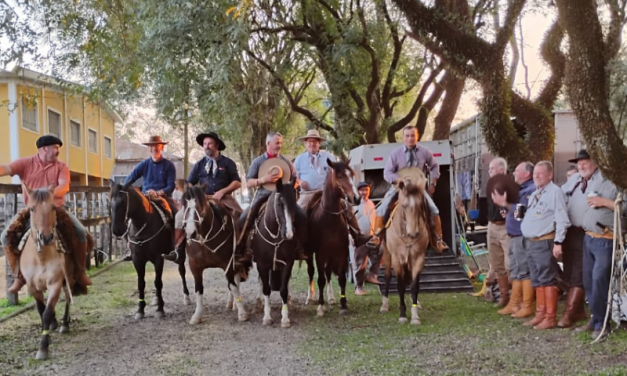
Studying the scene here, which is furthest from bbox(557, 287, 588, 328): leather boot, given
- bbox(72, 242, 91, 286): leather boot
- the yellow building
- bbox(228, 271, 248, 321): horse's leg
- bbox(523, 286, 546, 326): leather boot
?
the yellow building

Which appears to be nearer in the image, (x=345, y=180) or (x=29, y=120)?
(x=345, y=180)

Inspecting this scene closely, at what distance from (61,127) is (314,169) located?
18.6m

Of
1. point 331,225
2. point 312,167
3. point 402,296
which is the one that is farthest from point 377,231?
point 312,167

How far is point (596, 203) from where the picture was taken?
6.44 m

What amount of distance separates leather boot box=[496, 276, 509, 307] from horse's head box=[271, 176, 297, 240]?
354 centimetres

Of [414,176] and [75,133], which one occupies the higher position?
[75,133]

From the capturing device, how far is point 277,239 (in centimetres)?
781

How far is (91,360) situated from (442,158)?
782 cm

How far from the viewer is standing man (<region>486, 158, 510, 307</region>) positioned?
871 centimetres

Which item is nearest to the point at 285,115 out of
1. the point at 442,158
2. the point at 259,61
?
the point at 259,61

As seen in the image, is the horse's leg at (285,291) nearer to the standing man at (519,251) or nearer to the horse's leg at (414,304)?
the horse's leg at (414,304)

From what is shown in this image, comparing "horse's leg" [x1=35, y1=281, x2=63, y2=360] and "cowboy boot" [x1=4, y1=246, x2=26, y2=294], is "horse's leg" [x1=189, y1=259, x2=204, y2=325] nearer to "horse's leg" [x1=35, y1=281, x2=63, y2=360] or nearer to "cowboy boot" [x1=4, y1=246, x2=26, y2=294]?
"horse's leg" [x1=35, y1=281, x2=63, y2=360]

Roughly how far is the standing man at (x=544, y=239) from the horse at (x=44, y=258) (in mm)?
5756

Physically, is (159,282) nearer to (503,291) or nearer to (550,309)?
(503,291)
